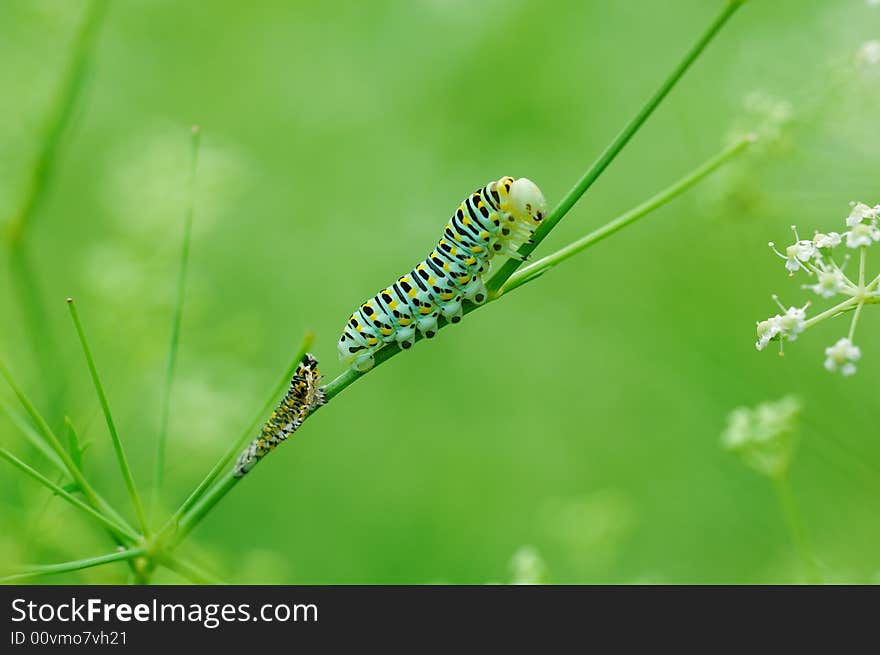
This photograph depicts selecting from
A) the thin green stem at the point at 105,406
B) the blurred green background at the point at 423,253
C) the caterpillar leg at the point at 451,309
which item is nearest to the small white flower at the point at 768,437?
the caterpillar leg at the point at 451,309

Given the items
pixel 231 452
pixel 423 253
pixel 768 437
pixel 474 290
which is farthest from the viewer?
pixel 423 253

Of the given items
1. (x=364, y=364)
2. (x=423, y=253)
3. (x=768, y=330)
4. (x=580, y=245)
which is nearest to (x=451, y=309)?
(x=364, y=364)

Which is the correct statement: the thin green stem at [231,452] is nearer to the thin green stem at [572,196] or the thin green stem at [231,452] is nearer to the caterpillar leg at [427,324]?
the thin green stem at [572,196]

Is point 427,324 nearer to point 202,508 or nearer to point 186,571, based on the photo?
point 202,508

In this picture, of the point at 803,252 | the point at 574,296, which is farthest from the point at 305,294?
the point at 803,252

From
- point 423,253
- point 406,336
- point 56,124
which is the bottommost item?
point 406,336
